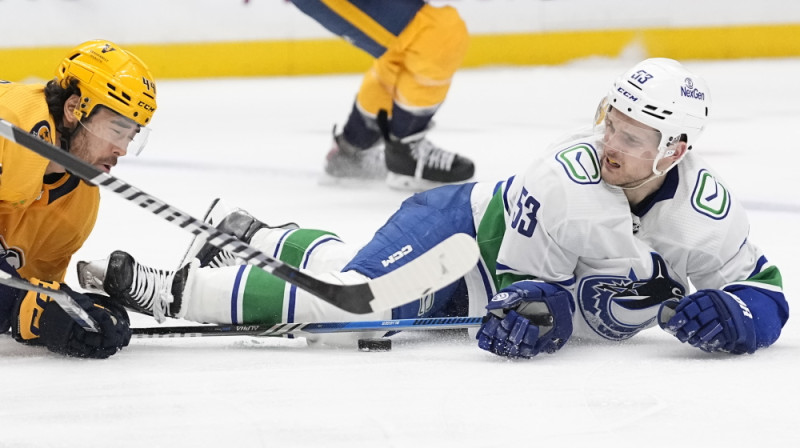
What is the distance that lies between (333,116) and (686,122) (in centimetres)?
429

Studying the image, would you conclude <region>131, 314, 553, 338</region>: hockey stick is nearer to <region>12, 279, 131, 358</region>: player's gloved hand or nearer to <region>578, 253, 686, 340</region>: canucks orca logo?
<region>12, 279, 131, 358</region>: player's gloved hand

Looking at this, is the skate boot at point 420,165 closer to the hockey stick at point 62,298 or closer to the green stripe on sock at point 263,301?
the green stripe on sock at point 263,301

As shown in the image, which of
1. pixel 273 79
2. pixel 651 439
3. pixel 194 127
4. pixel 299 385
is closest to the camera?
pixel 651 439

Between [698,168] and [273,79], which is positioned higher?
[698,168]

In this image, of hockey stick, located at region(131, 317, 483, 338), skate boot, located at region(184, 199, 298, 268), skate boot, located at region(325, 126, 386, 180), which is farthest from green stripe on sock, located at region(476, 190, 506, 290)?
skate boot, located at region(325, 126, 386, 180)

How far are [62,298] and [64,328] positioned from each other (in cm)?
6

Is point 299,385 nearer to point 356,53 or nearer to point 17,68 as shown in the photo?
point 17,68

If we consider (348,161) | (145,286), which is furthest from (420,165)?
(145,286)

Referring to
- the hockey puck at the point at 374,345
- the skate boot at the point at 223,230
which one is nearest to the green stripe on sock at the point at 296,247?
the skate boot at the point at 223,230

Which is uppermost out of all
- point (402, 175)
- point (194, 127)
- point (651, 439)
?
point (651, 439)

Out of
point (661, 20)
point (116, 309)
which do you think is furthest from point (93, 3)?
point (116, 309)

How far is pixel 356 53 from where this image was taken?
7.98 meters

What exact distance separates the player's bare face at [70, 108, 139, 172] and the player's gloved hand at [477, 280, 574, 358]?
722mm

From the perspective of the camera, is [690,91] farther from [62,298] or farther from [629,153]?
[62,298]
